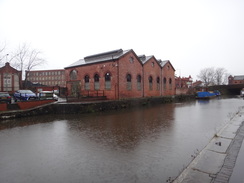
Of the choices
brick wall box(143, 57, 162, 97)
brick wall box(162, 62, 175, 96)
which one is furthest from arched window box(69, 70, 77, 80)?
brick wall box(162, 62, 175, 96)

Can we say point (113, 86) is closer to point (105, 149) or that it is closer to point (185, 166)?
point (105, 149)

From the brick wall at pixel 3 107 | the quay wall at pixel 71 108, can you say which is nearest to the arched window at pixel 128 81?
the quay wall at pixel 71 108

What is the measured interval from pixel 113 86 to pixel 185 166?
52.6ft

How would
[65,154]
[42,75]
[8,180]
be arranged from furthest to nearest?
[42,75]
[65,154]
[8,180]

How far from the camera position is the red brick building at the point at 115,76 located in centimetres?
1947

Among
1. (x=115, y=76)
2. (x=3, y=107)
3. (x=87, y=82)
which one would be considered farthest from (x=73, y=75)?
(x=3, y=107)

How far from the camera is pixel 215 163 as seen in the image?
149 inches

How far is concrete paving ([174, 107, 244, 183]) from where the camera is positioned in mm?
3135

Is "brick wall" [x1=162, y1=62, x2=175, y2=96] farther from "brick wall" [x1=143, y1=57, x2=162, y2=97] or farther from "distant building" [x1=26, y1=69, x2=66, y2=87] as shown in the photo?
"distant building" [x1=26, y1=69, x2=66, y2=87]

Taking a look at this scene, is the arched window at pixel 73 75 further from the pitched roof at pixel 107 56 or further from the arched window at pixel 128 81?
the arched window at pixel 128 81

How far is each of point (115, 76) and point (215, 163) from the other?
53.1ft

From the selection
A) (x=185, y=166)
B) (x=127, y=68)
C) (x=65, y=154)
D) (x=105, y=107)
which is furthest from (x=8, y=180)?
(x=127, y=68)

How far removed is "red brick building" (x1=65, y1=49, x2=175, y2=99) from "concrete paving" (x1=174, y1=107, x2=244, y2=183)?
1470 centimetres

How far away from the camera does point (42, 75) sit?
85938 millimetres
